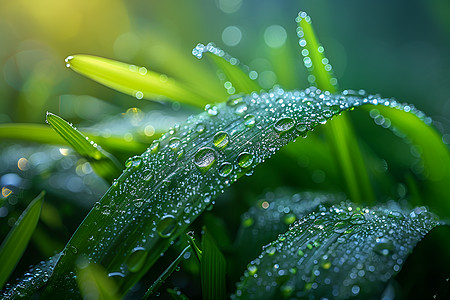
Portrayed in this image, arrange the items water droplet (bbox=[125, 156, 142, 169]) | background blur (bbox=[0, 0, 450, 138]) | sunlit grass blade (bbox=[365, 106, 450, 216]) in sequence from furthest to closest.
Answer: background blur (bbox=[0, 0, 450, 138]) < sunlit grass blade (bbox=[365, 106, 450, 216]) < water droplet (bbox=[125, 156, 142, 169])

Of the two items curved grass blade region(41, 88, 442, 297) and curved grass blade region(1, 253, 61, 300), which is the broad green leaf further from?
curved grass blade region(1, 253, 61, 300)

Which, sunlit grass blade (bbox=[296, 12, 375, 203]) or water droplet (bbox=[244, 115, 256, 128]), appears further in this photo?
sunlit grass blade (bbox=[296, 12, 375, 203])

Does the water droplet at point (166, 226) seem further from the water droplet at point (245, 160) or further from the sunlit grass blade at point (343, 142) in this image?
the sunlit grass blade at point (343, 142)

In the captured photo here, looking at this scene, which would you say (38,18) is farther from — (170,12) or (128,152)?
(128,152)

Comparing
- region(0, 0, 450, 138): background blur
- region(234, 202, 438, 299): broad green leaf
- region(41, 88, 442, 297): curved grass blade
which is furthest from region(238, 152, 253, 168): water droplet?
region(0, 0, 450, 138): background blur

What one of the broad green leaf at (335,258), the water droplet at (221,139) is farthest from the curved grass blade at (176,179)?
the broad green leaf at (335,258)

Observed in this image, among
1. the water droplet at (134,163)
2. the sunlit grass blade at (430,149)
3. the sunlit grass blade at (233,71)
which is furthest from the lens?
the sunlit grass blade at (233,71)
